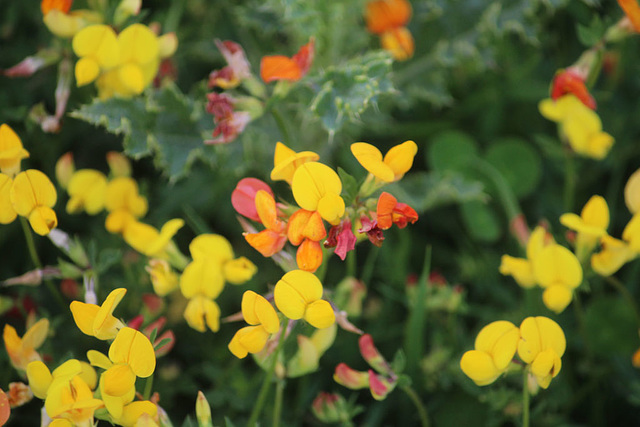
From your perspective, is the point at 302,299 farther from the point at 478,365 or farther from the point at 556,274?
the point at 556,274

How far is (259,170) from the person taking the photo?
7.19 feet

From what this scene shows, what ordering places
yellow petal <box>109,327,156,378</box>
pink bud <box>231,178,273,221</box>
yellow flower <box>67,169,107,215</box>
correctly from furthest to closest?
yellow flower <box>67,169,107,215</box> → pink bud <box>231,178,273,221</box> → yellow petal <box>109,327,156,378</box>

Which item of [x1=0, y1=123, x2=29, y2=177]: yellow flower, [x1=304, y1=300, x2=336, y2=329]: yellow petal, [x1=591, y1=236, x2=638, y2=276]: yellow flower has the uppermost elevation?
[x1=0, y1=123, x2=29, y2=177]: yellow flower

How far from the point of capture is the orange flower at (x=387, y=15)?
203 cm

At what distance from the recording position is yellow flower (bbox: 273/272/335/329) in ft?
3.68

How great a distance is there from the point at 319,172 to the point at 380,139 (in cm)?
126

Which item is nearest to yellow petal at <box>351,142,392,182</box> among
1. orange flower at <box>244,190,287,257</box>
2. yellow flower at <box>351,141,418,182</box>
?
yellow flower at <box>351,141,418,182</box>

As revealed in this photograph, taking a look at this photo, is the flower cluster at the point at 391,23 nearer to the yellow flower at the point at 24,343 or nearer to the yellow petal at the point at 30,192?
the yellow petal at the point at 30,192

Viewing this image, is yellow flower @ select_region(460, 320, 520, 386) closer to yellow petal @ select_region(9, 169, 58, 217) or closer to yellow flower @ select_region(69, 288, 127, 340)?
yellow flower @ select_region(69, 288, 127, 340)

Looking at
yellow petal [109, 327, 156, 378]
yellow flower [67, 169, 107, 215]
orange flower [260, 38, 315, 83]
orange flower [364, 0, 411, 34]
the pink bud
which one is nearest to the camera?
yellow petal [109, 327, 156, 378]

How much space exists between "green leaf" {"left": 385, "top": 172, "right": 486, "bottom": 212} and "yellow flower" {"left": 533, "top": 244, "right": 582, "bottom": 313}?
0.52 metres

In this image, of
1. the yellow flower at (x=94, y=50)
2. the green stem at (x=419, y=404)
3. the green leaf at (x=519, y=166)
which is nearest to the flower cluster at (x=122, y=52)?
the yellow flower at (x=94, y=50)

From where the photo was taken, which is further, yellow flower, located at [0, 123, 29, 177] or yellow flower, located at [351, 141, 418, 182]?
yellow flower, located at [0, 123, 29, 177]

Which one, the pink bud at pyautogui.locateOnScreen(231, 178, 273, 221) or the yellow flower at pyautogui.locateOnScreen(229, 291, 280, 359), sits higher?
the pink bud at pyautogui.locateOnScreen(231, 178, 273, 221)
